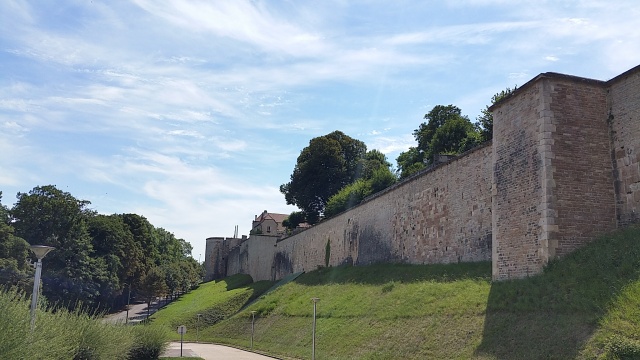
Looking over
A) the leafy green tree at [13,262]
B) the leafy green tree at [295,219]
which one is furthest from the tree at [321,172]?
the leafy green tree at [13,262]

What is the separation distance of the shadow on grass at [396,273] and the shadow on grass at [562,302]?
129 inches

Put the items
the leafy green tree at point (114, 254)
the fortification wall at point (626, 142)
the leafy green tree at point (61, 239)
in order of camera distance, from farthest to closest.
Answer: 1. the leafy green tree at point (114, 254)
2. the leafy green tree at point (61, 239)
3. the fortification wall at point (626, 142)

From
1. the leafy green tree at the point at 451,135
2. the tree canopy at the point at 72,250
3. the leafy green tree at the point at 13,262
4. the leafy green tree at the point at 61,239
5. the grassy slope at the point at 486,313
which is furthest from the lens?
the leafy green tree at the point at 61,239

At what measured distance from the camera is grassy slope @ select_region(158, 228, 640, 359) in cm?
1059

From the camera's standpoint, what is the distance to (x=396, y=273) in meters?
24.3

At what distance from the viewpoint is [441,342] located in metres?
14.3

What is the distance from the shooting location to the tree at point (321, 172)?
61719 mm

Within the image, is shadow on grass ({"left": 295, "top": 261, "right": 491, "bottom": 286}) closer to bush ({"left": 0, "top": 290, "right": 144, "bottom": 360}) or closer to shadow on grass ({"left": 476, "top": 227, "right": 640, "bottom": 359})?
shadow on grass ({"left": 476, "top": 227, "right": 640, "bottom": 359})

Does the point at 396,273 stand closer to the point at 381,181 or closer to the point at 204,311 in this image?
the point at 204,311

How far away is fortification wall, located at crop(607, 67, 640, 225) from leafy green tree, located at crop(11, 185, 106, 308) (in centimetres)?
4494

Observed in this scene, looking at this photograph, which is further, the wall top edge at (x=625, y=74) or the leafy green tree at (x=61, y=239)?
the leafy green tree at (x=61, y=239)

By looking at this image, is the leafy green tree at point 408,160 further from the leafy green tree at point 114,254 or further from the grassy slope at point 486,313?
the leafy green tree at point 114,254

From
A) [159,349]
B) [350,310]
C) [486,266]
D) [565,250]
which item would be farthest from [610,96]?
[159,349]

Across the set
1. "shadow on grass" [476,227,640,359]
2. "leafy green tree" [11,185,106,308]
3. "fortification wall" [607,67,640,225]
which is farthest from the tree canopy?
"fortification wall" [607,67,640,225]
